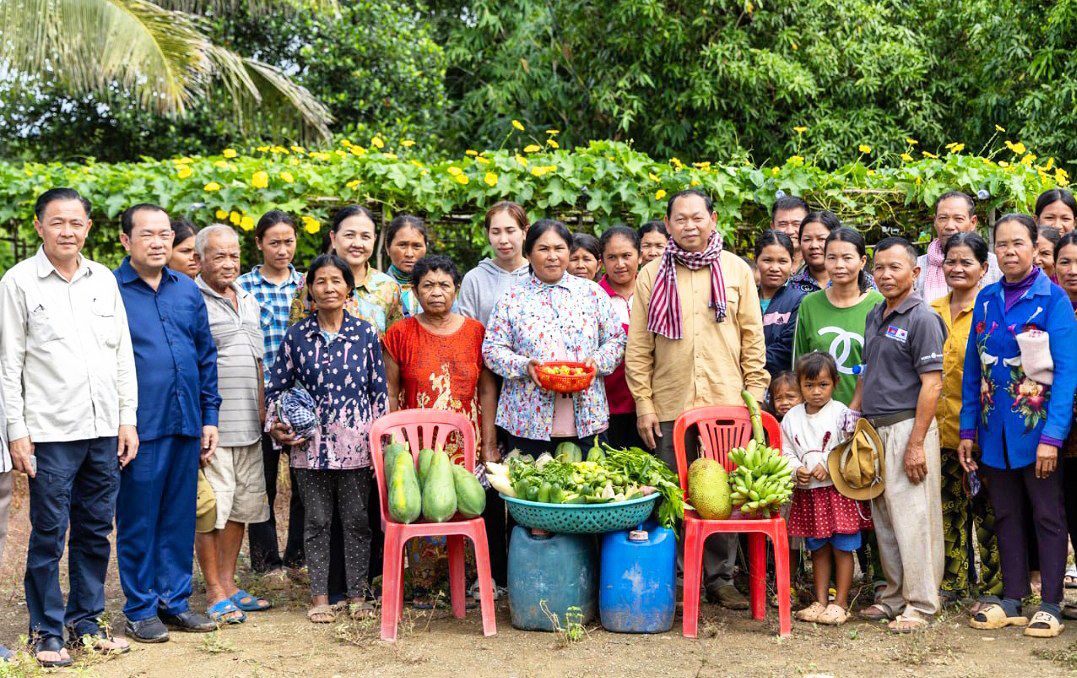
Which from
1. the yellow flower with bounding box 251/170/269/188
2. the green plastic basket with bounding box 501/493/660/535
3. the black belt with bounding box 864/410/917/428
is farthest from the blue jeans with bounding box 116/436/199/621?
the black belt with bounding box 864/410/917/428

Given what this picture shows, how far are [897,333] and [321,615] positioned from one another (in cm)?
311

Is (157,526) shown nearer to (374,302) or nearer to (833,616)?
(374,302)

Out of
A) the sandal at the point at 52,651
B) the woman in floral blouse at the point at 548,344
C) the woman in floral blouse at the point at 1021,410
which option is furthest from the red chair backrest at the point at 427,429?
the woman in floral blouse at the point at 1021,410

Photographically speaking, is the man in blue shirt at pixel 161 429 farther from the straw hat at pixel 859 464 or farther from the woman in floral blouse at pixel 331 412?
the straw hat at pixel 859 464

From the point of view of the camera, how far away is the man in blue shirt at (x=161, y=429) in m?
4.78

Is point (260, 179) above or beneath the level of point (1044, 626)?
above

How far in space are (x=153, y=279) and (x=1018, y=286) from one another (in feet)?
13.3

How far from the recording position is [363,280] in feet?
18.8

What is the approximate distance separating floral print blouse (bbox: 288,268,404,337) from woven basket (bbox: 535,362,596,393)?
102cm

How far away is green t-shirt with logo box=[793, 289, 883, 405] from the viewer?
5.30 meters

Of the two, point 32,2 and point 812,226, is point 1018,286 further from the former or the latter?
point 32,2

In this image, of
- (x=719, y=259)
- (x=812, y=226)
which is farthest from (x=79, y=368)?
(x=812, y=226)

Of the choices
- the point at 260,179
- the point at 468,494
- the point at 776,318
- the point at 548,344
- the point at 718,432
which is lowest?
the point at 468,494

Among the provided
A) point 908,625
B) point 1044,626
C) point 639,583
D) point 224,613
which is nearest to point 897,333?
point 908,625
